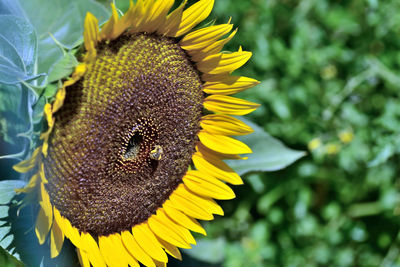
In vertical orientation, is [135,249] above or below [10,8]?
below

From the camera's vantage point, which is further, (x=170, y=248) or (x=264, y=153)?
(x=264, y=153)

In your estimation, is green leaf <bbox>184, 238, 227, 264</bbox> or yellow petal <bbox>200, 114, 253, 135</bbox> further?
green leaf <bbox>184, 238, 227, 264</bbox>

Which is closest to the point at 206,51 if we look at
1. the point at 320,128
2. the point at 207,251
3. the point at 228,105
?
the point at 228,105

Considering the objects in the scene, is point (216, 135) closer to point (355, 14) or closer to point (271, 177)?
point (271, 177)

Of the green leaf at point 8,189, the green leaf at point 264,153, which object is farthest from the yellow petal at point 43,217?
the green leaf at point 264,153

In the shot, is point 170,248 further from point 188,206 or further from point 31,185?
point 31,185

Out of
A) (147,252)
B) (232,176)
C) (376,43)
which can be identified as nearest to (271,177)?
(376,43)

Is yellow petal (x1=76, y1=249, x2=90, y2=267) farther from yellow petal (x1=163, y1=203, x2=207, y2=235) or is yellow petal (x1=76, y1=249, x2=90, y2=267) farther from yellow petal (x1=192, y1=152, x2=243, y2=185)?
yellow petal (x1=192, y1=152, x2=243, y2=185)

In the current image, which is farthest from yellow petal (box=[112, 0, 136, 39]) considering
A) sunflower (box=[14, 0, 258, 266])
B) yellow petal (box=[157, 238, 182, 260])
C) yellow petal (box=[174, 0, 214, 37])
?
yellow petal (box=[157, 238, 182, 260])
